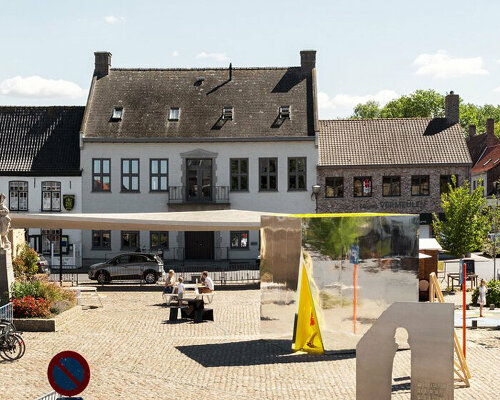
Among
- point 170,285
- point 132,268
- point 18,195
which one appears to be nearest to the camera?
point 170,285

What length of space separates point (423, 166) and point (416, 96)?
38.1 metres

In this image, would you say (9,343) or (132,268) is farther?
(132,268)

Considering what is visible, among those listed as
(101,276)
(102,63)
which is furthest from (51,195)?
(101,276)

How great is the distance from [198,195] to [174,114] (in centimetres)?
497

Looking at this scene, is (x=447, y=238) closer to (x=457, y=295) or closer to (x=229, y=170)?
(x=457, y=295)

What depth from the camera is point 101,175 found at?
43.6 metres

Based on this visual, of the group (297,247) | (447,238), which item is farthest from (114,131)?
(297,247)

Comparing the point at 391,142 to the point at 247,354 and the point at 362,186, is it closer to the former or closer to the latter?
the point at 362,186

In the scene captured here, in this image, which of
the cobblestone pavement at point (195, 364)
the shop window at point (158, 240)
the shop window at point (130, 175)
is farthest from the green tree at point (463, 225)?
the shop window at point (130, 175)

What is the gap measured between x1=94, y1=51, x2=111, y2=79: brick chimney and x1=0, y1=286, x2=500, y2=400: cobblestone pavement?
2551cm

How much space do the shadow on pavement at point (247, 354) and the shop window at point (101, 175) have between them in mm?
25822

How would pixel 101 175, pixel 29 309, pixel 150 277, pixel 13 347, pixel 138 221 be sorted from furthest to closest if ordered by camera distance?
pixel 101 175
pixel 150 277
pixel 138 221
pixel 29 309
pixel 13 347

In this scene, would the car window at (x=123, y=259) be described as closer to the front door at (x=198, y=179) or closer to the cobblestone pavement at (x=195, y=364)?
the front door at (x=198, y=179)

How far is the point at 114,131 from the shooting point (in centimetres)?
4347
